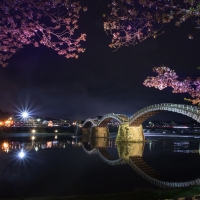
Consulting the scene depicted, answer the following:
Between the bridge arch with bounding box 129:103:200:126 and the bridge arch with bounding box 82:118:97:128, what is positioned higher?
the bridge arch with bounding box 82:118:97:128

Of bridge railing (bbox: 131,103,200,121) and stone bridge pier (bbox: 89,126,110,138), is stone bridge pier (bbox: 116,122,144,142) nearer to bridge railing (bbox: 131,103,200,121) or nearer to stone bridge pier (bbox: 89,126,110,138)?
bridge railing (bbox: 131,103,200,121)

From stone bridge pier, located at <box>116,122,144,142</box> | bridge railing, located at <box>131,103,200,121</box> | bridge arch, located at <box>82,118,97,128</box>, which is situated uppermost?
bridge arch, located at <box>82,118,97,128</box>

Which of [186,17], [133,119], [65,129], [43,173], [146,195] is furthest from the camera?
[65,129]

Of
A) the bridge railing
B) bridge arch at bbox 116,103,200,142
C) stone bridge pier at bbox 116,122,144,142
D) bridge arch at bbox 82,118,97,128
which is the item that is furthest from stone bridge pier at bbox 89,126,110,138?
the bridge railing

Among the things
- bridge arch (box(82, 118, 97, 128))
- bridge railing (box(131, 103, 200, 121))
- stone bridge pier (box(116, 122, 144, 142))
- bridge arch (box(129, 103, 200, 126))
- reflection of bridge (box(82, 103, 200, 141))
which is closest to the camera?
bridge railing (box(131, 103, 200, 121))

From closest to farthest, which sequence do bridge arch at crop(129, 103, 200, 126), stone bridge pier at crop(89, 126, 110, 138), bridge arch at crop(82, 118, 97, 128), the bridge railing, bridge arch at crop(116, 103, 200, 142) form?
the bridge railing
bridge arch at crop(129, 103, 200, 126)
bridge arch at crop(116, 103, 200, 142)
stone bridge pier at crop(89, 126, 110, 138)
bridge arch at crop(82, 118, 97, 128)

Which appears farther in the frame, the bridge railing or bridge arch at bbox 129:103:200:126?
bridge arch at bbox 129:103:200:126

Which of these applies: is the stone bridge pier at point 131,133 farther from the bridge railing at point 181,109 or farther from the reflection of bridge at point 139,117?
the bridge railing at point 181,109

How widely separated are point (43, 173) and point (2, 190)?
6333 mm

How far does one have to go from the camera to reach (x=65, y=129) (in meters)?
118

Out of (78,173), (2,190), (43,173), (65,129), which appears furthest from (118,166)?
(65,129)

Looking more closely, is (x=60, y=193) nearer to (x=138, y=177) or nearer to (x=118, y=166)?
(x=138, y=177)

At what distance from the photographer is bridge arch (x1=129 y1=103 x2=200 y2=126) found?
114 feet

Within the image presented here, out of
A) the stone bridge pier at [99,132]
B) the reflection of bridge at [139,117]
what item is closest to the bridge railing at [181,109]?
the reflection of bridge at [139,117]
